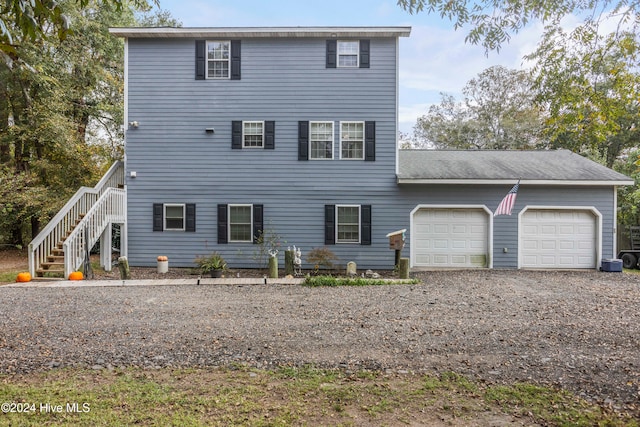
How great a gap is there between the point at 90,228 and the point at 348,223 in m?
6.84

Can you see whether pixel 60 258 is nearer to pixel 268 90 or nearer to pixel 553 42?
pixel 268 90

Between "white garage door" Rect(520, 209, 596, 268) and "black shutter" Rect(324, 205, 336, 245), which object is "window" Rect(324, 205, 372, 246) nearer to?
"black shutter" Rect(324, 205, 336, 245)

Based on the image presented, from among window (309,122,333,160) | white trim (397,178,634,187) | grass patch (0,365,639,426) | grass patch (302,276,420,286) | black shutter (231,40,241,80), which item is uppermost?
black shutter (231,40,241,80)

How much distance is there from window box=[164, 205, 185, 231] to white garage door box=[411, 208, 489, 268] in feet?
22.7

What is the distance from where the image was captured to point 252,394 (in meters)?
3.05

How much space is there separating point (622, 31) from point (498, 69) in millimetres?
20762

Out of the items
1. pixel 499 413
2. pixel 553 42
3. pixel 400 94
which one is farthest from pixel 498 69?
pixel 499 413

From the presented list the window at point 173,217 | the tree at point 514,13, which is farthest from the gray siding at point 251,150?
the tree at point 514,13

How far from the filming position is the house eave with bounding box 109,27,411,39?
10656 millimetres

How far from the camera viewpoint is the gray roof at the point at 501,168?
10422mm

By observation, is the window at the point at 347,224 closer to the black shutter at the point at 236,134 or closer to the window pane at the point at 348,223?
the window pane at the point at 348,223

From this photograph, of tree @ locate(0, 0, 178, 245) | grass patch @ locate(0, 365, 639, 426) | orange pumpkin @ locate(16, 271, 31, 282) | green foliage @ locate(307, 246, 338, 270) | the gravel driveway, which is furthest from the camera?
tree @ locate(0, 0, 178, 245)

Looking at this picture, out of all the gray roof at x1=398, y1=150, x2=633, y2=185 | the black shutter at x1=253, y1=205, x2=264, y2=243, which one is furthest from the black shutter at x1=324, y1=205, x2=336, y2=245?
the gray roof at x1=398, y1=150, x2=633, y2=185

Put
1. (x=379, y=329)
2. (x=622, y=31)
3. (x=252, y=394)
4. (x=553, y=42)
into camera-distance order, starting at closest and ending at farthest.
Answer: (x=252, y=394), (x=622, y=31), (x=553, y=42), (x=379, y=329)
